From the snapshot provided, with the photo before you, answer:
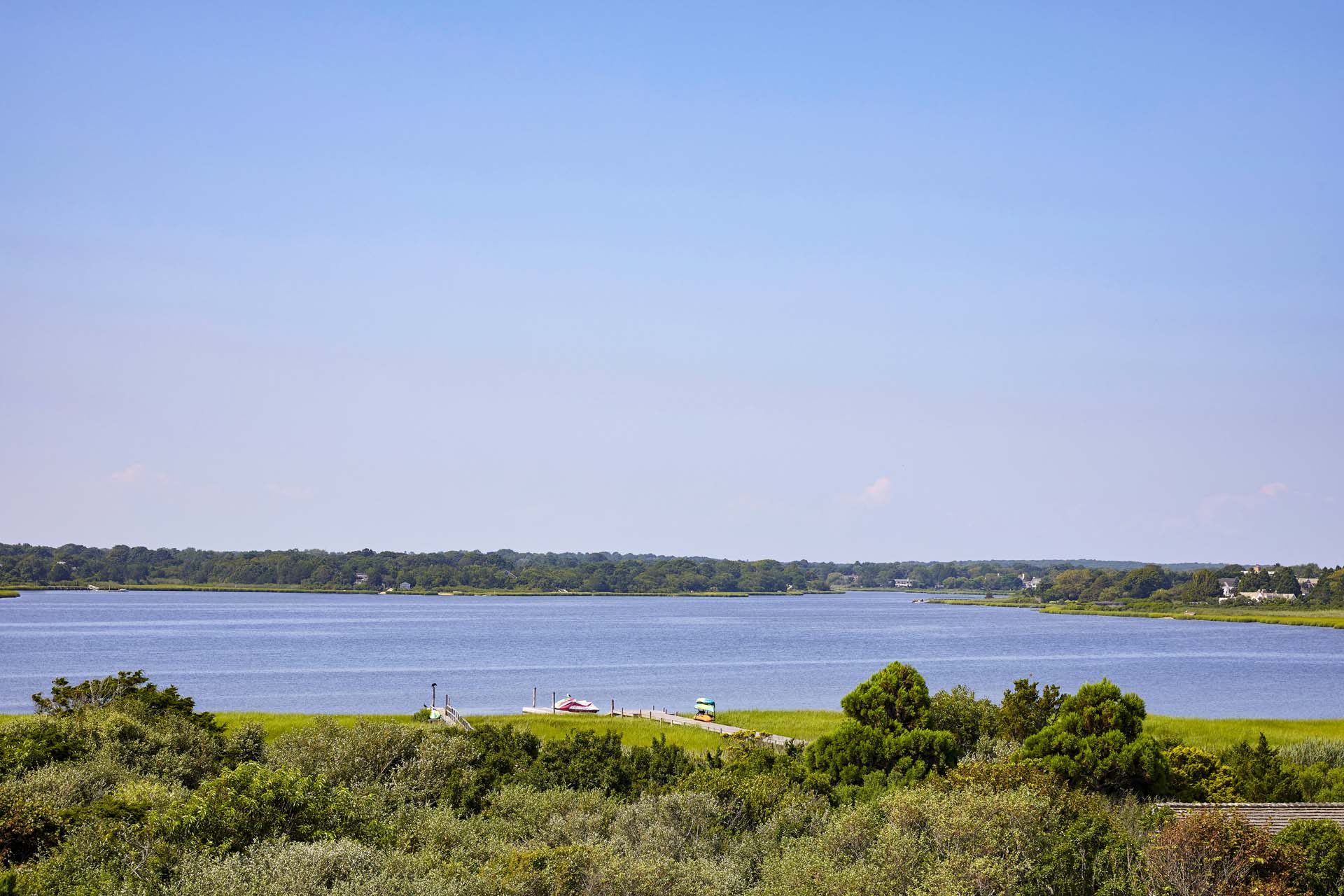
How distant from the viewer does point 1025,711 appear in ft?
101

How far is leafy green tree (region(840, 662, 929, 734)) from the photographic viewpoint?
92.5 feet

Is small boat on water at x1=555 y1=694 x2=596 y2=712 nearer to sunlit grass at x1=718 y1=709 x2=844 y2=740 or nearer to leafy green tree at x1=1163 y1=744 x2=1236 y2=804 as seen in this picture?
sunlit grass at x1=718 y1=709 x2=844 y2=740

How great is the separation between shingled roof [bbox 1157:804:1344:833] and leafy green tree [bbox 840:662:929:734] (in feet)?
22.8

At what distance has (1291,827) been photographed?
18953 mm

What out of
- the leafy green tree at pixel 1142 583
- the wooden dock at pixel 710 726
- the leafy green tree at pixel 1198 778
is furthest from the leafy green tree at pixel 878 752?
the leafy green tree at pixel 1142 583

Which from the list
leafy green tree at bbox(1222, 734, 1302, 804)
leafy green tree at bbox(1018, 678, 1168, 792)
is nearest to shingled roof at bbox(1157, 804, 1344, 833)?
leafy green tree at bbox(1018, 678, 1168, 792)

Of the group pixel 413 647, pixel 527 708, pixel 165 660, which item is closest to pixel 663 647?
pixel 413 647

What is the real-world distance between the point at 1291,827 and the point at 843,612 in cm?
16314

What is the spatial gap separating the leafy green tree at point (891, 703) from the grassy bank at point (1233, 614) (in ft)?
426

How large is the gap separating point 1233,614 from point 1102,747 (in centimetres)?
14750

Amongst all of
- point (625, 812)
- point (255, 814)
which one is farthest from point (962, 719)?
point (255, 814)

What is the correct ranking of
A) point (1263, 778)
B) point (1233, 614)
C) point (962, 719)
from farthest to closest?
point (1233, 614)
point (962, 719)
point (1263, 778)

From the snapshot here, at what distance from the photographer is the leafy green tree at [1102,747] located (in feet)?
83.3

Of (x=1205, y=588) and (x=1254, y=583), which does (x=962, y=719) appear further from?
(x=1254, y=583)
